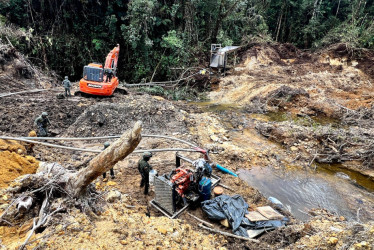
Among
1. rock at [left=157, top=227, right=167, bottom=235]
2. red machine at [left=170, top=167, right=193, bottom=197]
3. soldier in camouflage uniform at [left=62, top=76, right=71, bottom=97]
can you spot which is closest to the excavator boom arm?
soldier in camouflage uniform at [left=62, top=76, right=71, bottom=97]

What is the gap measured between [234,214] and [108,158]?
8.34 feet

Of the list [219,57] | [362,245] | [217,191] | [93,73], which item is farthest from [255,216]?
[219,57]

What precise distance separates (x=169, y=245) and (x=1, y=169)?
2.97 m

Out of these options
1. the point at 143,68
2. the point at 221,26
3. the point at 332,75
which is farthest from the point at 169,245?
the point at 221,26

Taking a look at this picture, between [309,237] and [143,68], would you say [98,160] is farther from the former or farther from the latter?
[143,68]

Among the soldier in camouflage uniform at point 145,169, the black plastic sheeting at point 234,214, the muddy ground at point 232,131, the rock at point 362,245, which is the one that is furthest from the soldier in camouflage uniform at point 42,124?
the rock at point 362,245

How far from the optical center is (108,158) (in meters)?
3.09

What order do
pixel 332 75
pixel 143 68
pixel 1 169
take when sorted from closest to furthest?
pixel 1 169, pixel 332 75, pixel 143 68

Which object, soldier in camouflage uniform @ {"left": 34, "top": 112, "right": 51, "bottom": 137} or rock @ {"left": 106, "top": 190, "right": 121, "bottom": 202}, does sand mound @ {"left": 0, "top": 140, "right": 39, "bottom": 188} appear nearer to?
rock @ {"left": 106, "top": 190, "right": 121, "bottom": 202}

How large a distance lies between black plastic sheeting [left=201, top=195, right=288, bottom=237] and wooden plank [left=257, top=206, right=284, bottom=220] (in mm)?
72

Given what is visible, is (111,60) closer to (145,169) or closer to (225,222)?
(145,169)

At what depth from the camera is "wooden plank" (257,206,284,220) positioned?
4242mm

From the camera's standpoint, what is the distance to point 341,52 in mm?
14734

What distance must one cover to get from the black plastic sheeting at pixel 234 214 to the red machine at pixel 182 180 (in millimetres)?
A: 479
